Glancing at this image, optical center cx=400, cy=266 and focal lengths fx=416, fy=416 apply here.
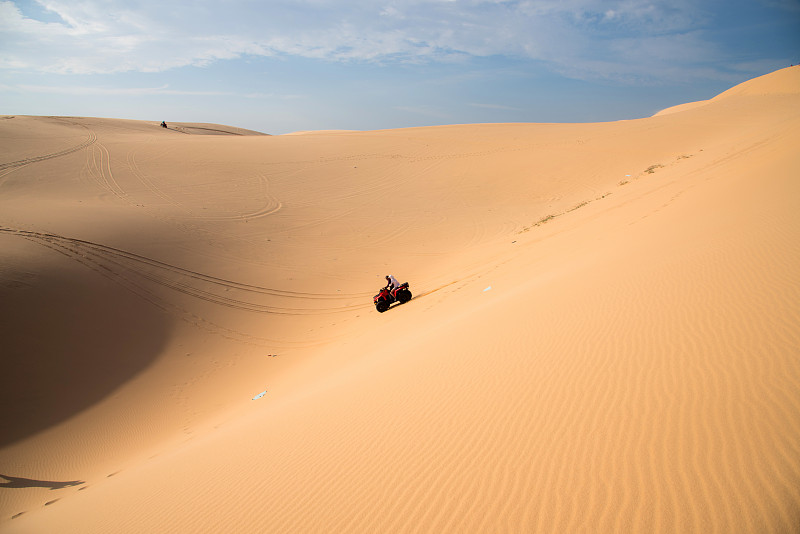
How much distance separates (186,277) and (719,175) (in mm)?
15578

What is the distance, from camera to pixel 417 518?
2.89 meters

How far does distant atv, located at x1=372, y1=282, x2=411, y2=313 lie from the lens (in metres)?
11.2

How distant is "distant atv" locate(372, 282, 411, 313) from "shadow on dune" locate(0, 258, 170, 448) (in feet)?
17.2

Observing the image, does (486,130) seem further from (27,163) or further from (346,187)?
(27,163)

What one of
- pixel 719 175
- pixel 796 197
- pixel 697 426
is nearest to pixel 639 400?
pixel 697 426

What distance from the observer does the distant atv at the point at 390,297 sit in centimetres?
1122

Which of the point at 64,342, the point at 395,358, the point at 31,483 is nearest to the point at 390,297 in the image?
the point at 395,358

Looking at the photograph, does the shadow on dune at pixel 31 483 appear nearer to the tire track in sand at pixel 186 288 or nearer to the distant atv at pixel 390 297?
the tire track in sand at pixel 186 288

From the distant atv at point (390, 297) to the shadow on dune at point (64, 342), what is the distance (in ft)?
17.2

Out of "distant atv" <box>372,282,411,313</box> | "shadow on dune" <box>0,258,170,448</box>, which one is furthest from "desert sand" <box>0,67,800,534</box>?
"distant atv" <box>372,282,411,313</box>

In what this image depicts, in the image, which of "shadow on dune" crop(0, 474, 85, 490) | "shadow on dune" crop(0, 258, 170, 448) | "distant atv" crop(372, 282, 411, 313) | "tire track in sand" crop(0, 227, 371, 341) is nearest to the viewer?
"shadow on dune" crop(0, 474, 85, 490)

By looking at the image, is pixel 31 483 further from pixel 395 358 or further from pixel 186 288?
pixel 395 358

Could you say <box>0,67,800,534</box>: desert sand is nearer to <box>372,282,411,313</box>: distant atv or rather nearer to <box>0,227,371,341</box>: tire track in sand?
<box>0,227,371,341</box>: tire track in sand

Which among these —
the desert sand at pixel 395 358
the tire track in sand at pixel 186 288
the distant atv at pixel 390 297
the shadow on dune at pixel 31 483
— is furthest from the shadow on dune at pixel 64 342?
the distant atv at pixel 390 297
